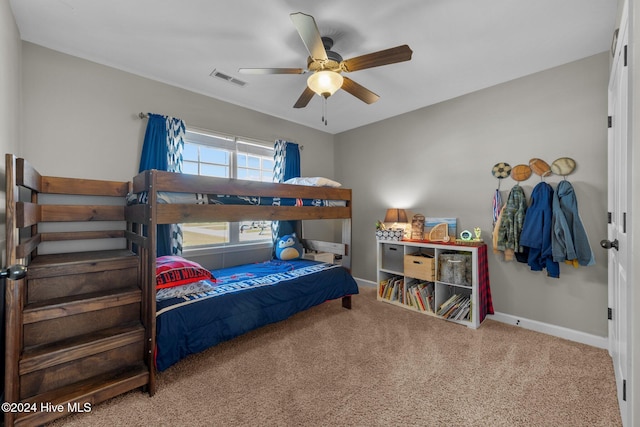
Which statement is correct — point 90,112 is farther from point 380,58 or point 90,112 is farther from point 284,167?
point 380,58

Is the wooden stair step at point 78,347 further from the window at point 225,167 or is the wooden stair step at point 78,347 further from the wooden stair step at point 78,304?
the window at point 225,167

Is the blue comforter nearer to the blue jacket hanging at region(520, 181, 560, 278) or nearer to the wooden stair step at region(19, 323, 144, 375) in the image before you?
the wooden stair step at region(19, 323, 144, 375)

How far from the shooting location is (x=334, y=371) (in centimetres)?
202

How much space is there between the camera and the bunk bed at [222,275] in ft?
6.03

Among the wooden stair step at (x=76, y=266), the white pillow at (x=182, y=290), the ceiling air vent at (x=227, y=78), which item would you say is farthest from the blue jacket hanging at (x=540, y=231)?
the wooden stair step at (x=76, y=266)

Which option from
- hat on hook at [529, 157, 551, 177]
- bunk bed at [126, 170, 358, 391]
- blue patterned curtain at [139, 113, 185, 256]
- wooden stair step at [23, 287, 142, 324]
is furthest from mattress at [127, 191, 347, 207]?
hat on hook at [529, 157, 551, 177]

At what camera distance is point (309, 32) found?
162 cm

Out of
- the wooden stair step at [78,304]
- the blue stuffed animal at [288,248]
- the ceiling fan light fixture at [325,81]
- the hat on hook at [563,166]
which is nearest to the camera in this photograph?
the wooden stair step at [78,304]

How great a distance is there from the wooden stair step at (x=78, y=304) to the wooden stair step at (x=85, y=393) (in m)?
0.41

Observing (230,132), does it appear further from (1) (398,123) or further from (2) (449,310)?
(2) (449,310)

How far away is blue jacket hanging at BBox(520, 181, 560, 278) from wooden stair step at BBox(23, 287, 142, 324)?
3.32 meters

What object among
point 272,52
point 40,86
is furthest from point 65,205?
point 272,52

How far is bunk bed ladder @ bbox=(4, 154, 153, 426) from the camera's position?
4.56ft

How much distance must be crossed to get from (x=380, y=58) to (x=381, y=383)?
2.24 m
